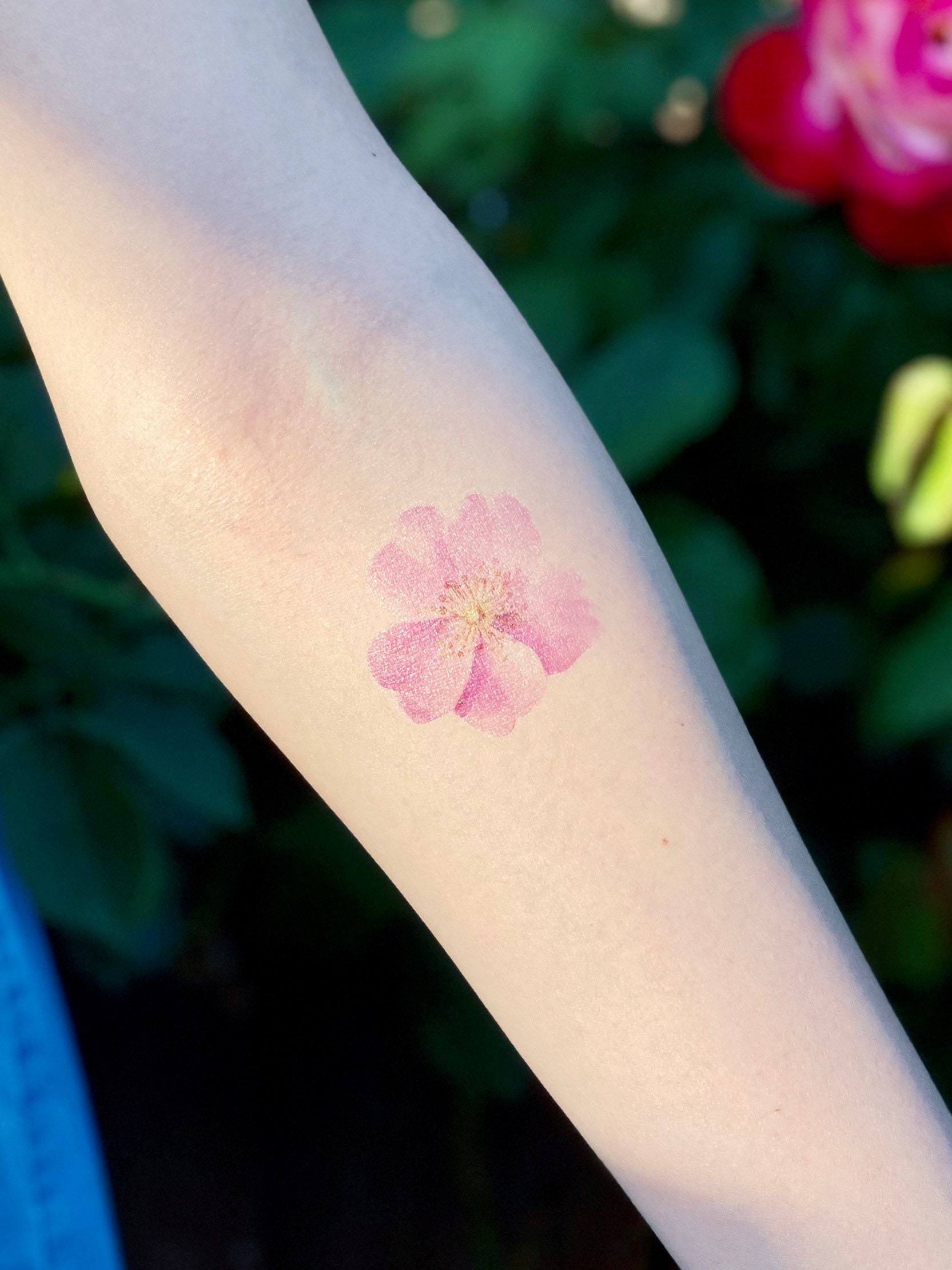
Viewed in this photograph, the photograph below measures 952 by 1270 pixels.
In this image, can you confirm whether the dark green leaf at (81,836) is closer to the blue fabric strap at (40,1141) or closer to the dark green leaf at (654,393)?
the blue fabric strap at (40,1141)

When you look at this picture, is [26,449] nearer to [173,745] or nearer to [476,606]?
[173,745]

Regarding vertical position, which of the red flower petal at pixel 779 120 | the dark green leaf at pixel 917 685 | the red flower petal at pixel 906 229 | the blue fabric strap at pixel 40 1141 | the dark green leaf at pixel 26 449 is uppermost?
the red flower petal at pixel 779 120

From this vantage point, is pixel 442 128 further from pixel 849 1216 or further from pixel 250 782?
pixel 849 1216

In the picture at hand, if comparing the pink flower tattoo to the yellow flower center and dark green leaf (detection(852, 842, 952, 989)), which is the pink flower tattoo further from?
dark green leaf (detection(852, 842, 952, 989))

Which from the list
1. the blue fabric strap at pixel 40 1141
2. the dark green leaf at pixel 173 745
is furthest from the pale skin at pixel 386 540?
the dark green leaf at pixel 173 745

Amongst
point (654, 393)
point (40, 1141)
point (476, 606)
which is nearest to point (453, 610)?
point (476, 606)

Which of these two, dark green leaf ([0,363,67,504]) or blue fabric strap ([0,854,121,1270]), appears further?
dark green leaf ([0,363,67,504])

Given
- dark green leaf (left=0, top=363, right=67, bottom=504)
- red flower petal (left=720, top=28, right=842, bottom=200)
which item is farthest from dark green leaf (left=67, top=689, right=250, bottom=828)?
red flower petal (left=720, top=28, right=842, bottom=200)

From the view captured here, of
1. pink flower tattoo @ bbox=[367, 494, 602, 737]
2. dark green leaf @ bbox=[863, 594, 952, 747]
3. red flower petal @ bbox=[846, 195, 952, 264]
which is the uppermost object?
red flower petal @ bbox=[846, 195, 952, 264]
